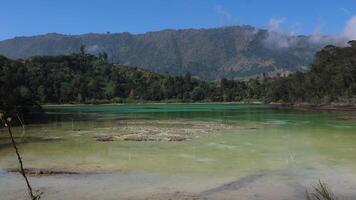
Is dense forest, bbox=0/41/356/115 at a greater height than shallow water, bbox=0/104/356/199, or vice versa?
dense forest, bbox=0/41/356/115

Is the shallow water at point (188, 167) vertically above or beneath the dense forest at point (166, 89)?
beneath

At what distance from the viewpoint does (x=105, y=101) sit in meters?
177

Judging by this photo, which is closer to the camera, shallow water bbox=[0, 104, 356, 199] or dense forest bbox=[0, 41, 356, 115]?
shallow water bbox=[0, 104, 356, 199]

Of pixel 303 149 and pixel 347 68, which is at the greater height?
pixel 347 68

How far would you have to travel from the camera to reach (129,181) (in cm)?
1750

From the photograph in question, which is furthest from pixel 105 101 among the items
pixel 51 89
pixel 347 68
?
pixel 347 68

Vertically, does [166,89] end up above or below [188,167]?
above

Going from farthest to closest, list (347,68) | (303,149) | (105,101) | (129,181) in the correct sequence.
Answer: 1. (105,101)
2. (347,68)
3. (303,149)
4. (129,181)

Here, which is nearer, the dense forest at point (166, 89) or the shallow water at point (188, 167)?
the shallow water at point (188, 167)

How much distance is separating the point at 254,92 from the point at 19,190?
182 m

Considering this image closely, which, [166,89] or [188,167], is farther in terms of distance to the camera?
[166,89]

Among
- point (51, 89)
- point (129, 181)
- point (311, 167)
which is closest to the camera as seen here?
point (129, 181)

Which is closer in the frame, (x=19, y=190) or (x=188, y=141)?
(x=19, y=190)

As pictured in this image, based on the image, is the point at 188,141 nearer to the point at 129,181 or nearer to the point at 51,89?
the point at 129,181
